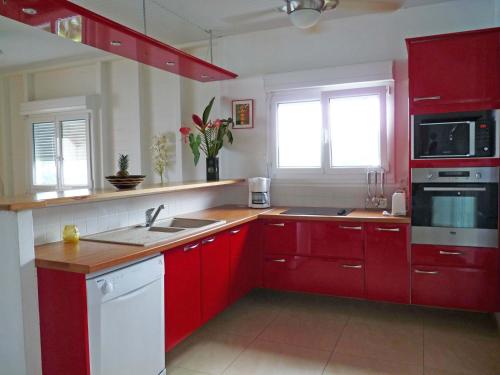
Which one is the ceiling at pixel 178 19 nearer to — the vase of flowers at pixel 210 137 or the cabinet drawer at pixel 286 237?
the vase of flowers at pixel 210 137

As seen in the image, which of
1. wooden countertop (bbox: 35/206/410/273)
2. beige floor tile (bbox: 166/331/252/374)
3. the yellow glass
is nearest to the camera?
wooden countertop (bbox: 35/206/410/273)

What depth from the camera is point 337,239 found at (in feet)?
11.0

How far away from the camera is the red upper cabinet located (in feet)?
9.58

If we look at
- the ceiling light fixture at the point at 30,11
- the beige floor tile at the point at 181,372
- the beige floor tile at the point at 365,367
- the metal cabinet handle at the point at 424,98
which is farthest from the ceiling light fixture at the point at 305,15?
the beige floor tile at the point at 181,372

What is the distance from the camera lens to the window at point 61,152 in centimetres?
543

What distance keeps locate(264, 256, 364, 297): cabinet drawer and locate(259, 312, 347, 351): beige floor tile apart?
0.75 ft

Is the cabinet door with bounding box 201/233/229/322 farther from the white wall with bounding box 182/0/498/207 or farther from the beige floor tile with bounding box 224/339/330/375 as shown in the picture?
the white wall with bounding box 182/0/498/207

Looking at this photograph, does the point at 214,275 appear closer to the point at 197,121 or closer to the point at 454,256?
the point at 197,121

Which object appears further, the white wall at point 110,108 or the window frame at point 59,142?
the window frame at point 59,142

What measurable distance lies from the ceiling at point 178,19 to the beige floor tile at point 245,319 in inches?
101

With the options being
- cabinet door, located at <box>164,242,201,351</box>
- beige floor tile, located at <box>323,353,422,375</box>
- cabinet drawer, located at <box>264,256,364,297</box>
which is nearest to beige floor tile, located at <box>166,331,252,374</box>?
cabinet door, located at <box>164,242,201,351</box>

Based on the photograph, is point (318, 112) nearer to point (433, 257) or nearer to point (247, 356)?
point (433, 257)

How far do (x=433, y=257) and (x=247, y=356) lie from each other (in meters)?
1.57

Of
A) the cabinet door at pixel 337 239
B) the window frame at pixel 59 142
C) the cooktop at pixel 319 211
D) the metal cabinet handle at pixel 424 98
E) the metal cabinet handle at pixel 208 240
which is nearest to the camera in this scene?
the metal cabinet handle at pixel 208 240
